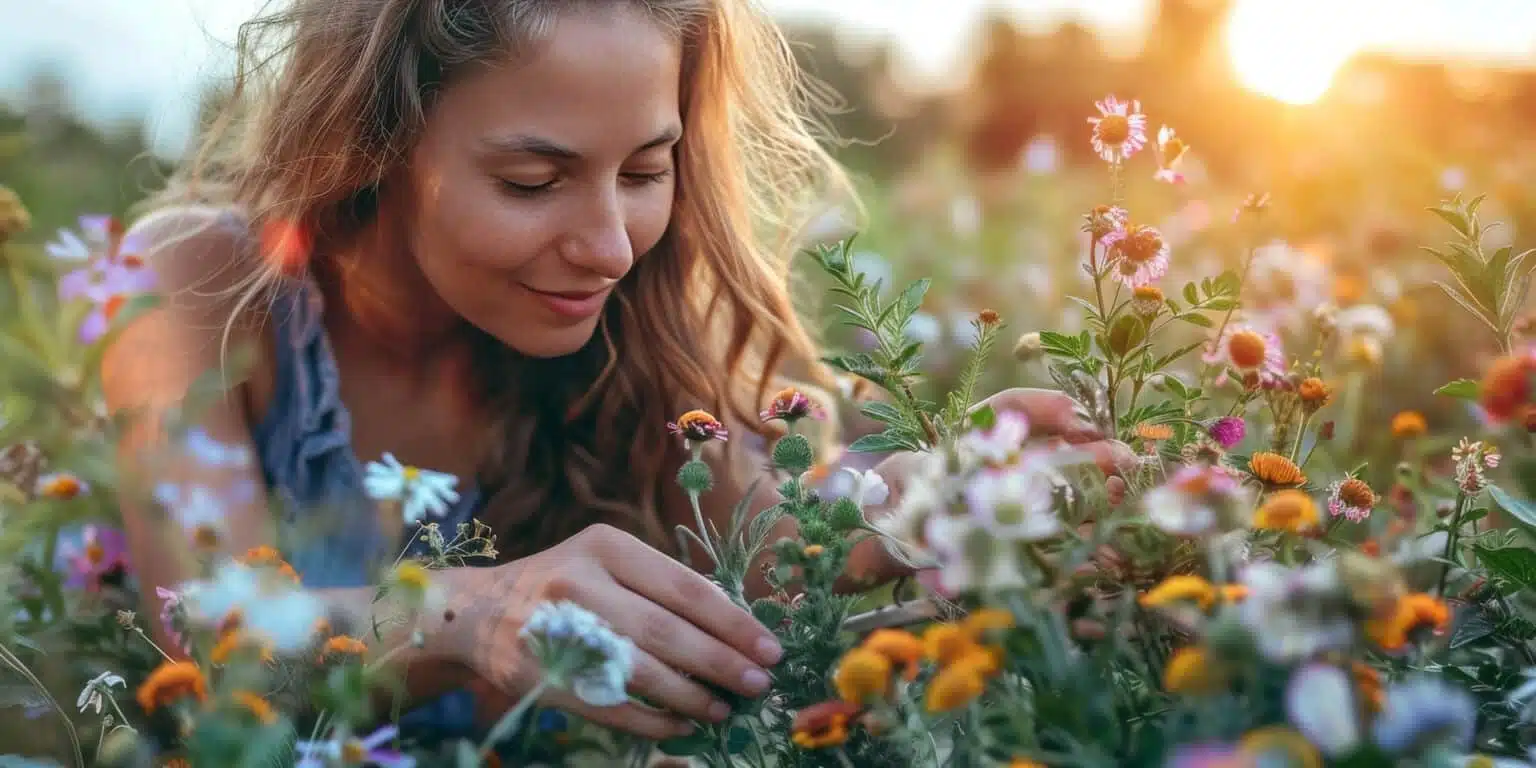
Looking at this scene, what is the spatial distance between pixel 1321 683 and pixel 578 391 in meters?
1.36

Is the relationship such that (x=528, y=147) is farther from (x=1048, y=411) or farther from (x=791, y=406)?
(x=1048, y=411)

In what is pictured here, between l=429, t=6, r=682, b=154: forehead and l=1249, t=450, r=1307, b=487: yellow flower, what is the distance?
2.32ft

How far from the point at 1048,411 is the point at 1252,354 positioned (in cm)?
17

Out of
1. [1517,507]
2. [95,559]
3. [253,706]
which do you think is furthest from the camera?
[95,559]

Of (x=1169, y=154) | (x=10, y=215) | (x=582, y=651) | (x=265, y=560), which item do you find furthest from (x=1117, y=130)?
(x=10, y=215)

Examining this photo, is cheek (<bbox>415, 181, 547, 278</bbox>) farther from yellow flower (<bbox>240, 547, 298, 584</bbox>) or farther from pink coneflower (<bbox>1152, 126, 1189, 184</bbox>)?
pink coneflower (<bbox>1152, 126, 1189, 184</bbox>)

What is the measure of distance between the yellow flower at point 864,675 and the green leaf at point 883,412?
0.33 metres

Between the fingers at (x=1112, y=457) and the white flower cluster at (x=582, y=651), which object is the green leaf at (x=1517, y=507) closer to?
the fingers at (x=1112, y=457)

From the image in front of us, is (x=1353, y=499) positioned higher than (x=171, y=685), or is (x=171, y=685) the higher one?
(x=1353, y=499)

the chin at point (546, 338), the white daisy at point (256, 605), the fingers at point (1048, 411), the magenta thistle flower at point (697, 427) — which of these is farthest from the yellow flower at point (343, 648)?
the chin at point (546, 338)

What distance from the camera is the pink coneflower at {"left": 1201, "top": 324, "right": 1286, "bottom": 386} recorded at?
98 centimetres

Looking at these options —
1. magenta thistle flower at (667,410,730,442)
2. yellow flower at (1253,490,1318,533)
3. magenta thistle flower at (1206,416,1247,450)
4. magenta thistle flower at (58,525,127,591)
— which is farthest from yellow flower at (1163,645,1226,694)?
magenta thistle flower at (58,525,127,591)

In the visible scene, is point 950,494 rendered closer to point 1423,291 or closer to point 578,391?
point 578,391

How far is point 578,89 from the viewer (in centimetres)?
127
